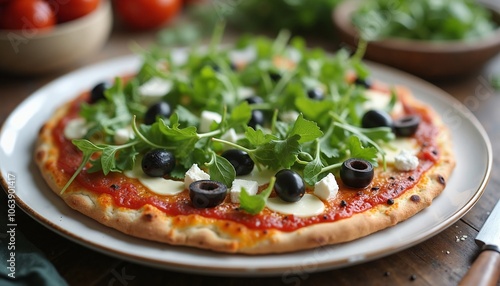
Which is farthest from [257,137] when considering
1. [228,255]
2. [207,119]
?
[228,255]

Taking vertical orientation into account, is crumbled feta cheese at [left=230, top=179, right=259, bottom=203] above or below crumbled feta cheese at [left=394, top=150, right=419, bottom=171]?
below

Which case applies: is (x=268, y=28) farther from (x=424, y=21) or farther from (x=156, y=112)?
(x=156, y=112)

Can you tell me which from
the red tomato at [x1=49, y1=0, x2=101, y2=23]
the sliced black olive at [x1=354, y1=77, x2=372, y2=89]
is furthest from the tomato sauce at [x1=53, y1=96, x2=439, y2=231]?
the red tomato at [x1=49, y1=0, x2=101, y2=23]

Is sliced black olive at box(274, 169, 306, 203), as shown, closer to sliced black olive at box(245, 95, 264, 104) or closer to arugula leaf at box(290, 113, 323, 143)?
arugula leaf at box(290, 113, 323, 143)

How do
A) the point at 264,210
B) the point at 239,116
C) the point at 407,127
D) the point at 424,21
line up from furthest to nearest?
the point at 424,21 < the point at 407,127 < the point at 239,116 < the point at 264,210

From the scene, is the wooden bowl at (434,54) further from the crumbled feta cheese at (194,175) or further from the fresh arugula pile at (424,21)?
Answer: the crumbled feta cheese at (194,175)
